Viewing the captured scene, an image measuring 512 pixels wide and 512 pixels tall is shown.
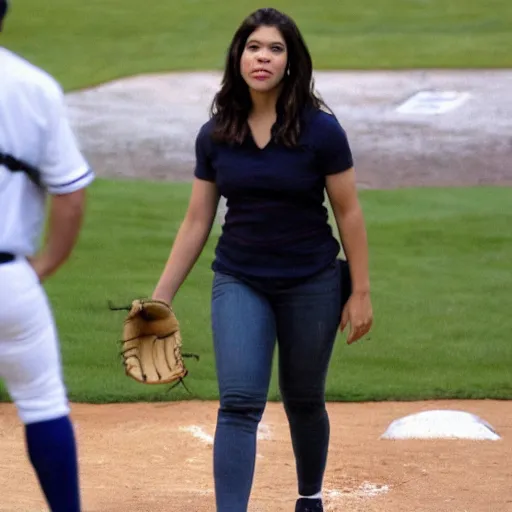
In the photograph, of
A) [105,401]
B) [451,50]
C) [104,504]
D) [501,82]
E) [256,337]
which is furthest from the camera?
[451,50]

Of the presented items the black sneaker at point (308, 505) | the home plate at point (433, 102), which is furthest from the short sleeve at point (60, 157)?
the home plate at point (433, 102)

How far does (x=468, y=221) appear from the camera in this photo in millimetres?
11047

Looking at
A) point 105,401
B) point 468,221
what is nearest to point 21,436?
point 105,401

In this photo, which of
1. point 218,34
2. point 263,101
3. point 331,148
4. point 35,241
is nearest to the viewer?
point 35,241

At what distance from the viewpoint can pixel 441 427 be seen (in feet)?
20.0

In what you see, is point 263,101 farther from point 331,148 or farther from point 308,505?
point 308,505

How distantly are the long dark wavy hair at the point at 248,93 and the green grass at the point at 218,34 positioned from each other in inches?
602

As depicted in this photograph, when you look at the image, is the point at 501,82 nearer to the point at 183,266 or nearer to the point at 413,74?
the point at 413,74

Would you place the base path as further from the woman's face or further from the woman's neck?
the woman's face

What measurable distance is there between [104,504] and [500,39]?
19.5 meters

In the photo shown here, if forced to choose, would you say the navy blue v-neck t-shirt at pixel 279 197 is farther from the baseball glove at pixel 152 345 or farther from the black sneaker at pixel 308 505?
the black sneaker at pixel 308 505

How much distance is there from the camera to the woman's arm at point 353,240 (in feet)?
13.3

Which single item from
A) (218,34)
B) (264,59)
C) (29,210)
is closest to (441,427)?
(264,59)

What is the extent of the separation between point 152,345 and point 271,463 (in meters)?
1.59
